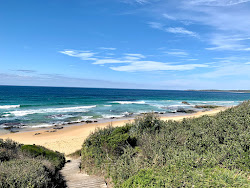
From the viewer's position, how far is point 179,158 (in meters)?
4.91

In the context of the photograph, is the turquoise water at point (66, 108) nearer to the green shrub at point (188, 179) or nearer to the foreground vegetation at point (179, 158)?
the foreground vegetation at point (179, 158)

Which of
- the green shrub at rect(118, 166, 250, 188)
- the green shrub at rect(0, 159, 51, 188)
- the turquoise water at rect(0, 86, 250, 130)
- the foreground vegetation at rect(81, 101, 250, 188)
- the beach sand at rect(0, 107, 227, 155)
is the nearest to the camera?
Result: the green shrub at rect(118, 166, 250, 188)

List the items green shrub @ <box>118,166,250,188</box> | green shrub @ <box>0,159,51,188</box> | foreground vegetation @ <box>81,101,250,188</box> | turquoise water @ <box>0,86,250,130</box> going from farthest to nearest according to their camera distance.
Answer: turquoise water @ <box>0,86,250,130</box>
green shrub @ <box>0,159,51,188</box>
foreground vegetation @ <box>81,101,250,188</box>
green shrub @ <box>118,166,250,188</box>

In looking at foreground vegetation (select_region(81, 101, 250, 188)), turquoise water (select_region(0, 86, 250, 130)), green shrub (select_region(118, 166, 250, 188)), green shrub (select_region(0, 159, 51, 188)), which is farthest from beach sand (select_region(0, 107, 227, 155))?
green shrub (select_region(118, 166, 250, 188))

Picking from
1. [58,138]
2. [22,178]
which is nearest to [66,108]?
[58,138]

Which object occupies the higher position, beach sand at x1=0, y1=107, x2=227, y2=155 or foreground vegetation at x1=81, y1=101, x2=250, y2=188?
foreground vegetation at x1=81, y1=101, x2=250, y2=188

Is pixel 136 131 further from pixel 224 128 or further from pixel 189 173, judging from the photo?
pixel 189 173

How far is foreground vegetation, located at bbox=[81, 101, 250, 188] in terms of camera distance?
3824mm

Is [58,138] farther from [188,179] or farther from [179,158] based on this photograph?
[188,179]

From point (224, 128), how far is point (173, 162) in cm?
375

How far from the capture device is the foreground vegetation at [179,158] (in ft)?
12.5

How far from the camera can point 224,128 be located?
7.20 metres

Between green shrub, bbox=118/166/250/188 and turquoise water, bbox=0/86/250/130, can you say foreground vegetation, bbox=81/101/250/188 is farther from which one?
turquoise water, bbox=0/86/250/130

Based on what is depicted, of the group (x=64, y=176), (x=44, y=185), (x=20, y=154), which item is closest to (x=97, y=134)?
(x=64, y=176)
